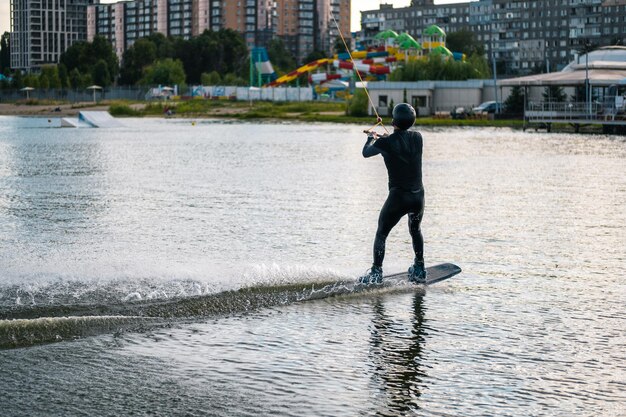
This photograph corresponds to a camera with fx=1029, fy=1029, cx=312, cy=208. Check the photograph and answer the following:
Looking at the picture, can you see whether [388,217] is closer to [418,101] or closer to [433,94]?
[418,101]

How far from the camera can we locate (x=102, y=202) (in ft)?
86.7

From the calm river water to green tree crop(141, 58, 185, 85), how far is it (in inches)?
6210

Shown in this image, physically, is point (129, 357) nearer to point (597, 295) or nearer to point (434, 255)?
point (597, 295)

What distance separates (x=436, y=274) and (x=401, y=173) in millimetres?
1993

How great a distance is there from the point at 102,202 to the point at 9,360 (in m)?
16.8

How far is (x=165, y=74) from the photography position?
7200 inches

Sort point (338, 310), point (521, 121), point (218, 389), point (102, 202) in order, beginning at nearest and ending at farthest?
point (218, 389)
point (338, 310)
point (102, 202)
point (521, 121)

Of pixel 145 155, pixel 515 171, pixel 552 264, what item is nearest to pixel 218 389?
pixel 552 264

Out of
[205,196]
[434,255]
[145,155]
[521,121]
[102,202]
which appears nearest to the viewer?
[434,255]

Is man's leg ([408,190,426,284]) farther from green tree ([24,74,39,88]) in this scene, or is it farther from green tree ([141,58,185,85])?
green tree ([24,74,39,88])

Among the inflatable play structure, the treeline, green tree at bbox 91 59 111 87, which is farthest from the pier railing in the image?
green tree at bbox 91 59 111 87

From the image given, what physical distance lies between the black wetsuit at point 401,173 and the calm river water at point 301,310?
1.02 m

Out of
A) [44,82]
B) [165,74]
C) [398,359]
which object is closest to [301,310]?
[398,359]

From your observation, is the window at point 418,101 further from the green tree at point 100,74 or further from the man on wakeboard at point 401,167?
the green tree at point 100,74
